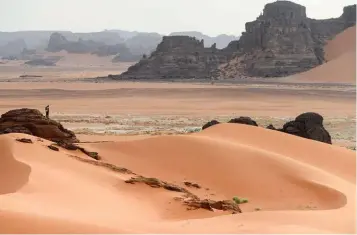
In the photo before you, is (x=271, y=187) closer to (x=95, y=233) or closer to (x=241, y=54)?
(x=95, y=233)

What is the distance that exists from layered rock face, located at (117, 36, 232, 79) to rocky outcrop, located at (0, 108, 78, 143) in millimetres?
71306

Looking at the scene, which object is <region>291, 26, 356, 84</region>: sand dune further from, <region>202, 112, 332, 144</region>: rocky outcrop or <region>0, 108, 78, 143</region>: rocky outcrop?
<region>0, 108, 78, 143</region>: rocky outcrop

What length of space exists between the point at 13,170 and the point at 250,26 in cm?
8522

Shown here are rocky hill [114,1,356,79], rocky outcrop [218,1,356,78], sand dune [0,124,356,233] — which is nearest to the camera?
sand dune [0,124,356,233]

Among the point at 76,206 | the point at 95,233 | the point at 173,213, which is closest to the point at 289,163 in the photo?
the point at 173,213

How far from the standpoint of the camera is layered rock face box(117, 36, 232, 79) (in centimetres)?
8781

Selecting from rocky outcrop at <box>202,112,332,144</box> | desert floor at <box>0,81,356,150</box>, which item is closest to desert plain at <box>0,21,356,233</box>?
rocky outcrop at <box>202,112,332,144</box>

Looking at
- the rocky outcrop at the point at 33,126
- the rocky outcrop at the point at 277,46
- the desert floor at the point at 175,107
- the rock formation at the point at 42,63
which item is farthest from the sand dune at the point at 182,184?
the rock formation at the point at 42,63

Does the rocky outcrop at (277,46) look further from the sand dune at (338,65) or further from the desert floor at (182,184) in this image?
the desert floor at (182,184)

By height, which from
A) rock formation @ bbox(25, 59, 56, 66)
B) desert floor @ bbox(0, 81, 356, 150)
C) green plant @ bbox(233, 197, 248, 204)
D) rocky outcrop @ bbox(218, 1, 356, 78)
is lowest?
rock formation @ bbox(25, 59, 56, 66)

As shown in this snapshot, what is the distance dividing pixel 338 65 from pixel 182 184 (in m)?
78.1

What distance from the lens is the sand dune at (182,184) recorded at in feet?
23.1

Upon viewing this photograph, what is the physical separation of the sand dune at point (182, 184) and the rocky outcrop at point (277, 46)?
2777 inches

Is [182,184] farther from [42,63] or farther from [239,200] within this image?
[42,63]
